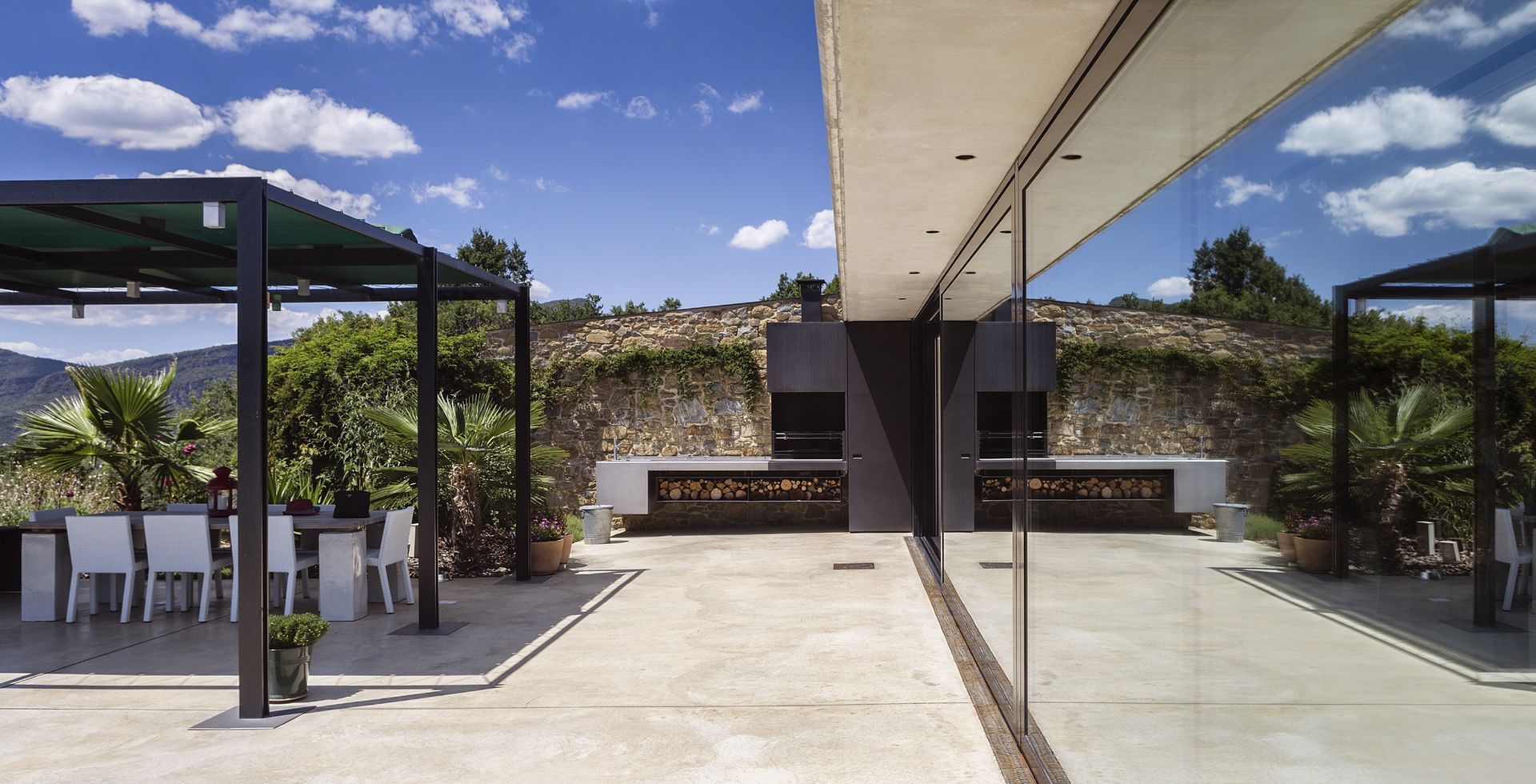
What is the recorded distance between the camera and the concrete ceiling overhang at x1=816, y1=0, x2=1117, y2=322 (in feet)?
9.09

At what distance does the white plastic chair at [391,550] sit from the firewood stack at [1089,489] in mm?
4452

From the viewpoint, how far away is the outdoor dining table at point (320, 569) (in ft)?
21.9

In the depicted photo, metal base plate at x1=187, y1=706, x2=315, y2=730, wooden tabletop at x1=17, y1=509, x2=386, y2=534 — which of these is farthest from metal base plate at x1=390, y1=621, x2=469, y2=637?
metal base plate at x1=187, y1=706, x2=315, y2=730

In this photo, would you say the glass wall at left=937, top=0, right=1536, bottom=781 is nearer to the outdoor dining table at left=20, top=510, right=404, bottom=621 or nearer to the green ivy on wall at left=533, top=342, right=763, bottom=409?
the outdoor dining table at left=20, top=510, right=404, bottom=621

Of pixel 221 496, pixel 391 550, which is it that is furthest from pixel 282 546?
pixel 221 496

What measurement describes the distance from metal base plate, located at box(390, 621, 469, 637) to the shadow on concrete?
5.85 m

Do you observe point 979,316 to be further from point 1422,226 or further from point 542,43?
point 542,43

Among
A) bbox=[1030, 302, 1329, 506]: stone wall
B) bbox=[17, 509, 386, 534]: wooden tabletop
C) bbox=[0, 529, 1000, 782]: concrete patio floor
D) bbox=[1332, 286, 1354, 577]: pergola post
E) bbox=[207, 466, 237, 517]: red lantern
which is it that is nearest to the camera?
bbox=[1332, 286, 1354, 577]: pergola post

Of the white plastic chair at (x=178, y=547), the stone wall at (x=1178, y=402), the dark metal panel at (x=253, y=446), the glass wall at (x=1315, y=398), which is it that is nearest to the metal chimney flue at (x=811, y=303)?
the white plastic chair at (x=178, y=547)

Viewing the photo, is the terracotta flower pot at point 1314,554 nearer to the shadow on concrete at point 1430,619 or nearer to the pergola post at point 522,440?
Answer: the shadow on concrete at point 1430,619

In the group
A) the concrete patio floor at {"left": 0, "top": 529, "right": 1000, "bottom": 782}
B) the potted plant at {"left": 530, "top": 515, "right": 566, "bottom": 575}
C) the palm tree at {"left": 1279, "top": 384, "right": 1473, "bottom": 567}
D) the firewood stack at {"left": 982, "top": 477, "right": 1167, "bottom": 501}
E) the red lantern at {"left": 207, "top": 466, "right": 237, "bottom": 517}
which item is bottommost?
the concrete patio floor at {"left": 0, "top": 529, "right": 1000, "bottom": 782}

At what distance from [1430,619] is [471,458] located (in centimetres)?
833

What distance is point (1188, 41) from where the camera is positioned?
2.06 metres

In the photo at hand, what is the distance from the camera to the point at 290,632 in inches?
187
